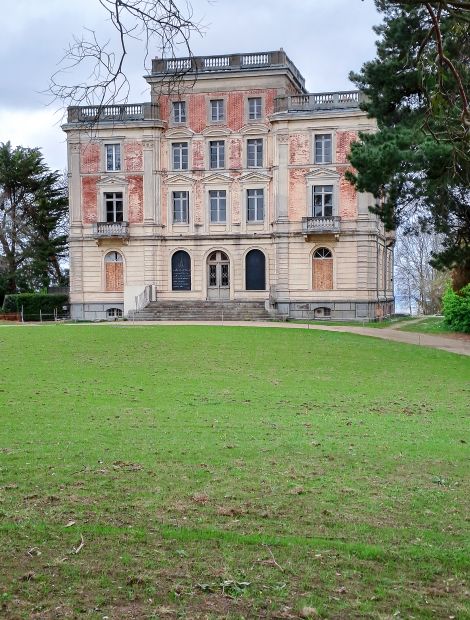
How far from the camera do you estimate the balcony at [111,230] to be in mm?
43781

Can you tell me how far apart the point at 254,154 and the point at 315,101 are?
191 inches

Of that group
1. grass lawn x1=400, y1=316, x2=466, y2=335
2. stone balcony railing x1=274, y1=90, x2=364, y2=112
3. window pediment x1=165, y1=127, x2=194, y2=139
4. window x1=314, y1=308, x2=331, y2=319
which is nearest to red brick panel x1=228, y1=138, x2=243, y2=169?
window pediment x1=165, y1=127, x2=194, y2=139

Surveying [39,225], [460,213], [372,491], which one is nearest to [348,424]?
[372,491]

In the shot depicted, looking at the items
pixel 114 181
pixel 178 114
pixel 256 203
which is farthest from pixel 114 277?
pixel 178 114

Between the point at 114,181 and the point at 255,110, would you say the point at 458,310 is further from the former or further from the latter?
the point at 114,181

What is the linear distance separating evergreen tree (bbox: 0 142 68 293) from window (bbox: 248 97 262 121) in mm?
17482

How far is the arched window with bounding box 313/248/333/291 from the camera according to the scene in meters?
42.6

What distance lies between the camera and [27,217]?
53250 mm

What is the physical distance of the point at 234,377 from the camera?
17.3 metres

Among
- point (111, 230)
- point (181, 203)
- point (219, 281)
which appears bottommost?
point (219, 281)

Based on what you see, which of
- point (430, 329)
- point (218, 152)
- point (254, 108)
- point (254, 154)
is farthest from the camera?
point (218, 152)

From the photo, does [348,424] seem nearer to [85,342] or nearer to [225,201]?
[85,342]

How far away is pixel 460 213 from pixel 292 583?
2586 cm

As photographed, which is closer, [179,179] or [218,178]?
[218,178]
